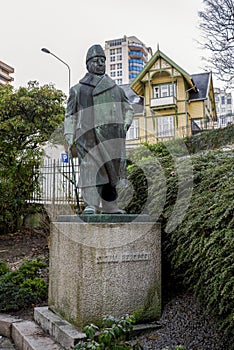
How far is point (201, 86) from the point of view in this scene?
2566 centimetres

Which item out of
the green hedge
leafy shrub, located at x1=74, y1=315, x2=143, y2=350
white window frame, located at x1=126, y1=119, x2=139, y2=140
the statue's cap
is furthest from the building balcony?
leafy shrub, located at x1=74, y1=315, x2=143, y2=350

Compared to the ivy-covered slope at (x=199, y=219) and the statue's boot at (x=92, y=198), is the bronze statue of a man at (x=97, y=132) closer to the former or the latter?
the statue's boot at (x=92, y=198)

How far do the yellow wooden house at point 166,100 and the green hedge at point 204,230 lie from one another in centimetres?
1886

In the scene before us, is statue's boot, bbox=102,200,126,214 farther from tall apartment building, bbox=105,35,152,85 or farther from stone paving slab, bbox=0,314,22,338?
tall apartment building, bbox=105,35,152,85

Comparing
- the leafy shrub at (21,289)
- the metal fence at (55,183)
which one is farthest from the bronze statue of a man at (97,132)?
the metal fence at (55,183)

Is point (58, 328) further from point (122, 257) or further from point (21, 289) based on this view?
point (21, 289)

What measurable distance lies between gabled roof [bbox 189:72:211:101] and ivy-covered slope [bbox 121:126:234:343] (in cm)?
2001

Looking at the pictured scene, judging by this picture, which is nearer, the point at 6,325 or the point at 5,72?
the point at 6,325

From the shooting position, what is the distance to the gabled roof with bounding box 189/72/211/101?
80.9 feet

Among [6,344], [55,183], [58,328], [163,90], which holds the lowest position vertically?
[6,344]

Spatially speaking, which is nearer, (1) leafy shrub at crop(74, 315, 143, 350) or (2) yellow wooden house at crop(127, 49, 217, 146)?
(1) leafy shrub at crop(74, 315, 143, 350)

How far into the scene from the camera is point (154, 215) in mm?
4531

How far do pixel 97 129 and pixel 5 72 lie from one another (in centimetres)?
5845

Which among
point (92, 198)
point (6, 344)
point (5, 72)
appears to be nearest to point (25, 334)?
point (6, 344)
